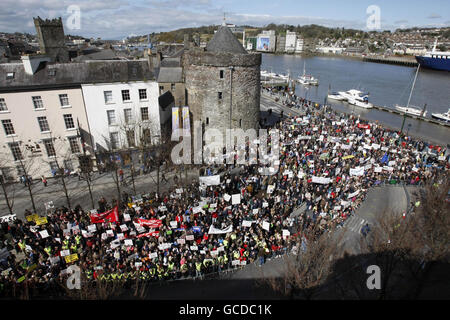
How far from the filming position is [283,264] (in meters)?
16.1

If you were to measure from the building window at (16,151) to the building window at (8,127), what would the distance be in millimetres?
1028

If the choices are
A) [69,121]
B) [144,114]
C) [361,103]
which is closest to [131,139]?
[144,114]

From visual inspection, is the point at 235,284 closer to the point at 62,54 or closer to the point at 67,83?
Answer: the point at 67,83

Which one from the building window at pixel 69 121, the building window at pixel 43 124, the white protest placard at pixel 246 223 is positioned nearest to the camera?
the white protest placard at pixel 246 223

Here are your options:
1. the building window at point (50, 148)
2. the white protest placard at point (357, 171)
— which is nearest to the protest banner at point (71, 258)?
the building window at point (50, 148)

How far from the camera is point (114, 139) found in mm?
28969

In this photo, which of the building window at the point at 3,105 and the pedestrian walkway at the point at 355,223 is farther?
the building window at the point at 3,105

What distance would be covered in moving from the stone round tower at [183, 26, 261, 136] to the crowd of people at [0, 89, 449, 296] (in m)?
7.50

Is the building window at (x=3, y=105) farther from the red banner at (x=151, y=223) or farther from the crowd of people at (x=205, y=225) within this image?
the red banner at (x=151, y=223)

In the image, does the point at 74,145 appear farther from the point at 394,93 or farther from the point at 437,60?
the point at 437,60

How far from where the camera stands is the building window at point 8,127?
2430 cm

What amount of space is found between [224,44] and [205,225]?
21475mm

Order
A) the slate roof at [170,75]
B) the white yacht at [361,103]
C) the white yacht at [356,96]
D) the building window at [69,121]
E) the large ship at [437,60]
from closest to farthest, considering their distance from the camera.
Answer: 1. the building window at [69,121]
2. the slate roof at [170,75]
3. the white yacht at [361,103]
4. the white yacht at [356,96]
5. the large ship at [437,60]

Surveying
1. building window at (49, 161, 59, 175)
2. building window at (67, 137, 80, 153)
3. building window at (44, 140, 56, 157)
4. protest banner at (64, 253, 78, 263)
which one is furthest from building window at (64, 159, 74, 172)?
protest banner at (64, 253, 78, 263)
